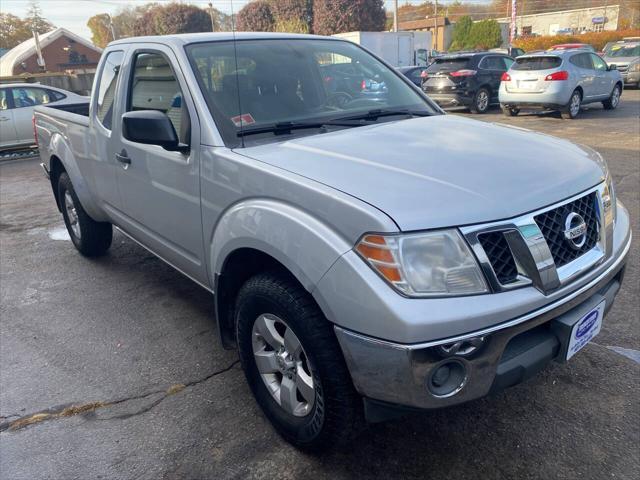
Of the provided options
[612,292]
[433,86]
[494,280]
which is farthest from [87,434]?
[433,86]

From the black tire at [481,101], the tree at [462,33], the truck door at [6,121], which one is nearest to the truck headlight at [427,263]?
the truck door at [6,121]

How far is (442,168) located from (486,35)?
51946 millimetres

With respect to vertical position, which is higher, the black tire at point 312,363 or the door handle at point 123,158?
the door handle at point 123,158

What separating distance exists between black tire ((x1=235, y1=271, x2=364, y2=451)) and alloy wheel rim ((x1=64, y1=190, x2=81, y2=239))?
3179mm

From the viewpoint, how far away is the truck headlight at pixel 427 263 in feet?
6.10

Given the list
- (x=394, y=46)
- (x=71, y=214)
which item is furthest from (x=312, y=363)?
(x=394, y=46)

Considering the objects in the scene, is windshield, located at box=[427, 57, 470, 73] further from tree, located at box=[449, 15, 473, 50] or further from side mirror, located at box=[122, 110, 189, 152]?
tree, located at box=[449, 15, 473, 50]

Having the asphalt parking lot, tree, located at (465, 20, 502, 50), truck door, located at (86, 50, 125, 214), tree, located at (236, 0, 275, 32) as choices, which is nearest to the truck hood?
the asphalt parking lot

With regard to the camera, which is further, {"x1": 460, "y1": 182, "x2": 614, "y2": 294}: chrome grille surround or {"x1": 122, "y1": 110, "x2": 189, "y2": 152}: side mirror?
{"x1": 122, "y1": 110, "x2": 189, "y2": 152}: side mirror

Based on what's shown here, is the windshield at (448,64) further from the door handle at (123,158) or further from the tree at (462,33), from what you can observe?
the tree at (462,33)

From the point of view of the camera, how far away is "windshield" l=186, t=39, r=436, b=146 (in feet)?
9.41

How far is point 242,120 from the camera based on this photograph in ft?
9.20

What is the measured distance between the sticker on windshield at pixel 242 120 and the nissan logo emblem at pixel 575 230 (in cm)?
160

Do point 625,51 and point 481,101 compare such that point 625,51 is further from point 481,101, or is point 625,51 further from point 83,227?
point 83,227
